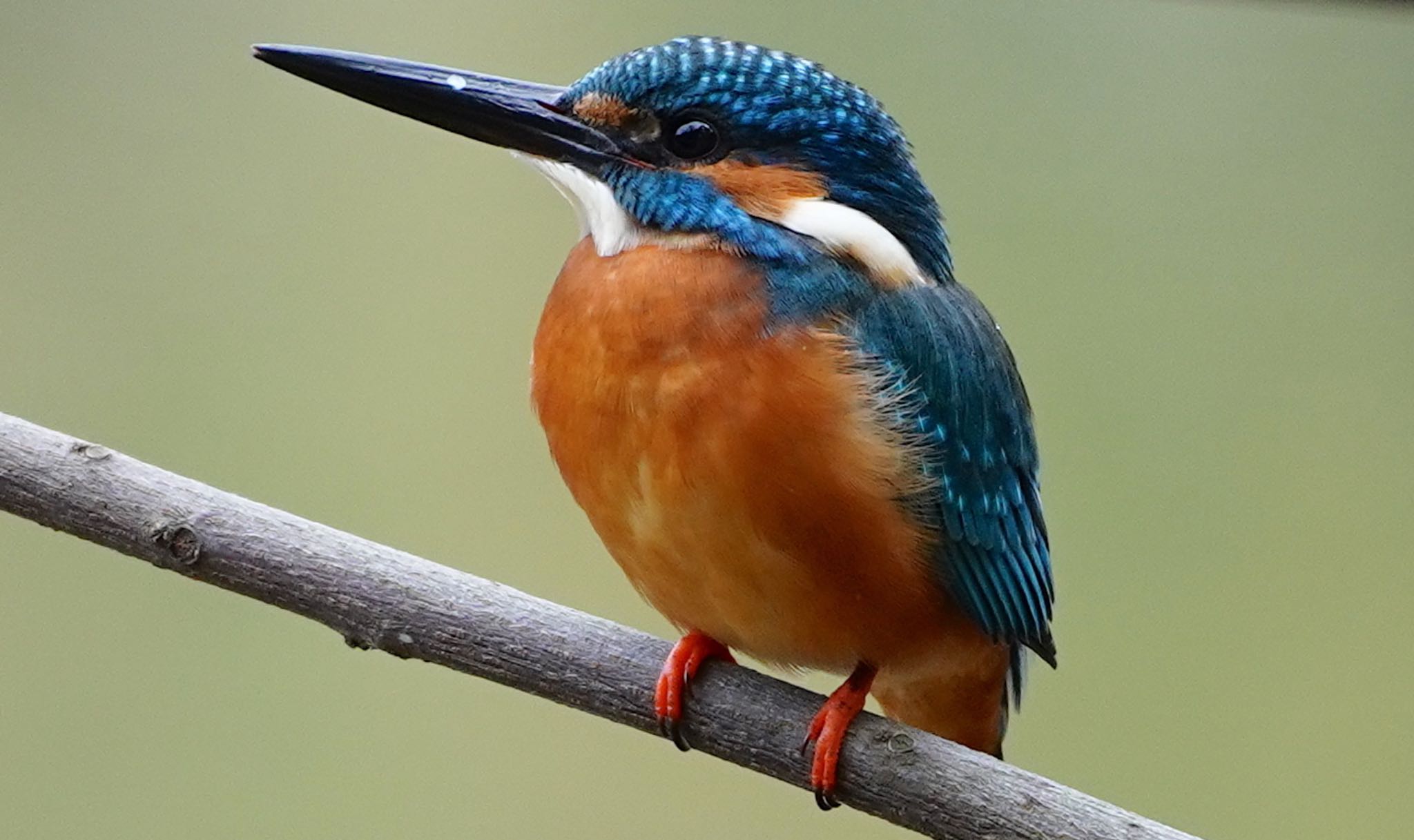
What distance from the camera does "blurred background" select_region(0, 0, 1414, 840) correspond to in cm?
262

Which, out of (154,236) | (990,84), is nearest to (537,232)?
(154,236)

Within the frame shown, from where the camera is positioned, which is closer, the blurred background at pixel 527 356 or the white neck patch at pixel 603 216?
the white neck patch at pixel 603 216

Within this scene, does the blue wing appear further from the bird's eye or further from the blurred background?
the blurred background

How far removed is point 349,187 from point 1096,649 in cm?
168

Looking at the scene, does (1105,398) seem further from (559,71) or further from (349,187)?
(349,187)

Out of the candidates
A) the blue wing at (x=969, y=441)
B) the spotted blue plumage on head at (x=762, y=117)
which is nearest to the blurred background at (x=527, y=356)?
the blue wing at (x=969, y=441)

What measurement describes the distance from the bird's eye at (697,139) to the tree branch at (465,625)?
18.7 inches

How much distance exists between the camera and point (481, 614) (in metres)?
1.39

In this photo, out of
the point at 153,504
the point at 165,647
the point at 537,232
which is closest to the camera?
the point at 153,504

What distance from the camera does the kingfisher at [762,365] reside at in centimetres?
138

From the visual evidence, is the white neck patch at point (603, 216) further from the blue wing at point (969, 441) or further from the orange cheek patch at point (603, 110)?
the blue wing at point (969, 441)

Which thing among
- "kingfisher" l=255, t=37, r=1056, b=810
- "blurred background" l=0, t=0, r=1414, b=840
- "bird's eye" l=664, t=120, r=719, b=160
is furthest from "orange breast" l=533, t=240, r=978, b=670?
"blurred background" l=0, t=0, r=1414, b=840

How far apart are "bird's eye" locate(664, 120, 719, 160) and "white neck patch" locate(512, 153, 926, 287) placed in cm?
9

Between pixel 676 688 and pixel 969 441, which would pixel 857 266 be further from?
pixel 676 688
